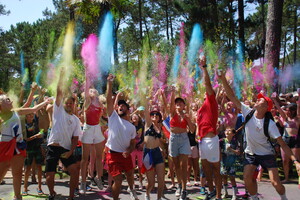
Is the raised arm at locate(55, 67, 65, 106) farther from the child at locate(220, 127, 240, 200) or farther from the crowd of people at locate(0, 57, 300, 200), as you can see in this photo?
the child at locate(220, 127, 240, 200)

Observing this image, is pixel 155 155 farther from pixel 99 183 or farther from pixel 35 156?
pixel 35 156

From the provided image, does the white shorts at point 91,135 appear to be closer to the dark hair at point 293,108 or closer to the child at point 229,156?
the child at point 229,156

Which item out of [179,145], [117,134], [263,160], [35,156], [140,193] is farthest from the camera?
[35,156]

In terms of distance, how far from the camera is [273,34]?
9.67 m

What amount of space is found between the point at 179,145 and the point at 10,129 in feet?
10.1

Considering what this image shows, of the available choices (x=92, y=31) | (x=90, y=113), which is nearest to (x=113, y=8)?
(x=92, y=31)

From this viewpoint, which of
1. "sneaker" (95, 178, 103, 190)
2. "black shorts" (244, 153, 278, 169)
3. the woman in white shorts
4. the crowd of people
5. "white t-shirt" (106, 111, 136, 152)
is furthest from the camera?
"sneaker" (95, 178, 103, 190)

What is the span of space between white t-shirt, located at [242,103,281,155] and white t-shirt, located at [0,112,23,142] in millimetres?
3888

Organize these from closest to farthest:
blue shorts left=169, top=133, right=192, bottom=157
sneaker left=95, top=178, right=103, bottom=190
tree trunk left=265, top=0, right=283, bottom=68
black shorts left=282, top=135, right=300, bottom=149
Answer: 1. blue shorts left=169, top=133, right=192, bottom=157
2. sneaker left=95, top=178, right=103, bottom=190
3. black shorts left=282, top=135, right=300, bottom=149
4. tree trunk left=265, top=0, right=283, bottom=68

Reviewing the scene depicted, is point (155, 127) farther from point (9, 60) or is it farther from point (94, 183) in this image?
point (9, 60)

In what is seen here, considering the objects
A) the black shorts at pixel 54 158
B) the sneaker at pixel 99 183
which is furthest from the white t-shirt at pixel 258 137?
the sneaker at pixel 99 183

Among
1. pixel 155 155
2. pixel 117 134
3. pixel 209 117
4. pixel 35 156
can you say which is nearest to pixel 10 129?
pixel 35 156

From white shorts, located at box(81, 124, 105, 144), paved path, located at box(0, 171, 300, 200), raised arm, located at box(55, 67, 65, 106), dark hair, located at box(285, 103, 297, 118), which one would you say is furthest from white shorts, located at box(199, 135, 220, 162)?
dark hair, located at box(285, 103, 297, 118)

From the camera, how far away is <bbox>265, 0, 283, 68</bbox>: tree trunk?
31.6 ft
